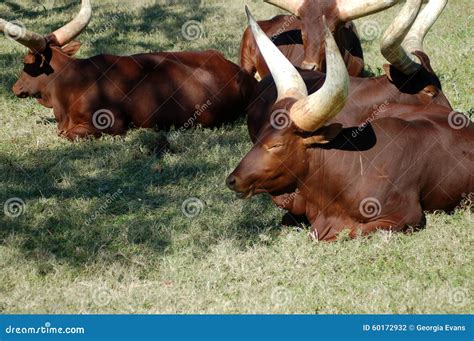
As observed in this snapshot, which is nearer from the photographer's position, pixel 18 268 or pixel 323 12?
pixel 18 268

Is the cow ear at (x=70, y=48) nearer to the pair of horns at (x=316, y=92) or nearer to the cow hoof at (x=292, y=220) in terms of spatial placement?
the pair of horns at (x=316, y=92)

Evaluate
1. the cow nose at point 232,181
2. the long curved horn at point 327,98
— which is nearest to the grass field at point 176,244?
the cow nose at point 232,181

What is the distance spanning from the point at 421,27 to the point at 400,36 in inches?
36.7

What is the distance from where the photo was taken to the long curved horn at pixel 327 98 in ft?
18.6

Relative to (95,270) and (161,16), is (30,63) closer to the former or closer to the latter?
(95,270)

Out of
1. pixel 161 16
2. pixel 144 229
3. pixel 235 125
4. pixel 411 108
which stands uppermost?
pixel 411 108

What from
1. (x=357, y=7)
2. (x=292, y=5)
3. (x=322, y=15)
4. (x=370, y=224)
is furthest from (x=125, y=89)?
(x=370, y=224)

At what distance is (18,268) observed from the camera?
5.98 meters

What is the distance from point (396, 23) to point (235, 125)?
8.10 ft

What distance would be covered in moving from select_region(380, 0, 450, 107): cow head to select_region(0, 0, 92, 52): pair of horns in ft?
11.4

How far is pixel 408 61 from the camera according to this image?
7.20 m

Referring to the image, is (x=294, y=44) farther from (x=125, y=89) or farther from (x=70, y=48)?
(x=70, y=48)

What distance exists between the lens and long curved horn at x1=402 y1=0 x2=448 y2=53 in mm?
7674

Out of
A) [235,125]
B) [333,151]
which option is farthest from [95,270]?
[235,125]
